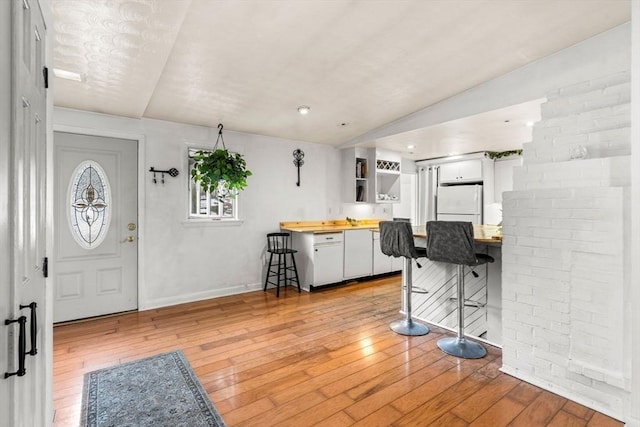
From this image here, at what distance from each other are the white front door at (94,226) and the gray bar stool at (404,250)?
2935 millimetres

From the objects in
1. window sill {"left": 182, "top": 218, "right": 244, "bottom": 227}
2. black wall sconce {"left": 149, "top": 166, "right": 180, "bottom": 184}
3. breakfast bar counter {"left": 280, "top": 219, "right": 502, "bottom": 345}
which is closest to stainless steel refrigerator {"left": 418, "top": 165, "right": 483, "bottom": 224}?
breakfast bar counter {"left": 280, "top": 219, "right": 502, "bottom": 345}

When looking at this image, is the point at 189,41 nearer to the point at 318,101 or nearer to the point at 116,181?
the point at 318,101

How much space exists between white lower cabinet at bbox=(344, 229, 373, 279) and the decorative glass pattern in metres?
3.21

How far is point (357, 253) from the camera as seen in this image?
17.5 feet

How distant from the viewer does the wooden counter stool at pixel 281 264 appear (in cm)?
489

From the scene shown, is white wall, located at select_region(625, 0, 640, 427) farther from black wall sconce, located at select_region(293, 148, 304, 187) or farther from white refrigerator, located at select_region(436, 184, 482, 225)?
white refrigerator, located at select_region(436, 184, 482, 225)

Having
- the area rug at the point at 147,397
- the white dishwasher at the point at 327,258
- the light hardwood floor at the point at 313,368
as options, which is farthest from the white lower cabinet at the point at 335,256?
the area rug at the point at 147,397

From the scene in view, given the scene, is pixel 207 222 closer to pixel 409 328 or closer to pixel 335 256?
pixel 335 256

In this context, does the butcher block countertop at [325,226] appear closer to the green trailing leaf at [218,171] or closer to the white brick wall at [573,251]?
the green trailing leaf at [218,171]

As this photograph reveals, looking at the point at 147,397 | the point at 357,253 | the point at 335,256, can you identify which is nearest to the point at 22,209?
the point at 147,397

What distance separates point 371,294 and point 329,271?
712 millimetres

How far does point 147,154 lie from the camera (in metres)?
3.97

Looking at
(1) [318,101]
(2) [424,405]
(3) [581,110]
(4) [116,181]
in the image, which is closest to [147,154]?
(4) [116,181]

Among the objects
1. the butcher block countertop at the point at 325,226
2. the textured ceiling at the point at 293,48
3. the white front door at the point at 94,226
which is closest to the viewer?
the textured ceiling at the point at 293,48
